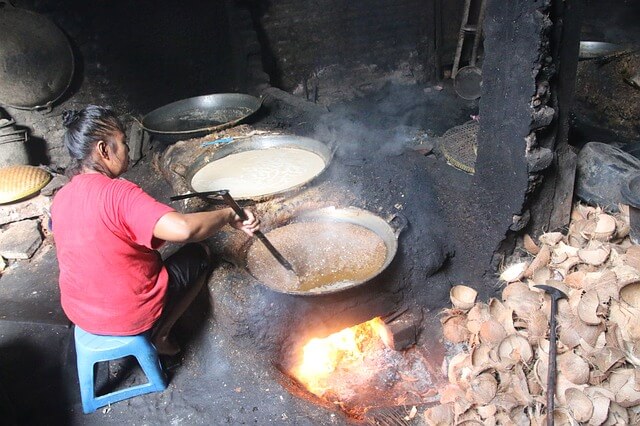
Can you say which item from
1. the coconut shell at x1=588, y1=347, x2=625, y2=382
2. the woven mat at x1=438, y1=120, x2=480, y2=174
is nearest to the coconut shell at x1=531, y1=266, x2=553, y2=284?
the coconut shell at x1=588, y1=347, x2=625, y2=382

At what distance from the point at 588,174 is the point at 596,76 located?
1.78 meters

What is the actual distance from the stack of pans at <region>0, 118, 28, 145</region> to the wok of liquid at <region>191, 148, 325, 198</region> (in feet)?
9.20

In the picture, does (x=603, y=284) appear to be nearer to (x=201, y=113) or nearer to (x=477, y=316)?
(x=477, y=316)

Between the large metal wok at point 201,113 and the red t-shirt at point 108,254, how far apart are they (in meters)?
2.19

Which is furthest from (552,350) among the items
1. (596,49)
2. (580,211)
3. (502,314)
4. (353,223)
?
(596,49)

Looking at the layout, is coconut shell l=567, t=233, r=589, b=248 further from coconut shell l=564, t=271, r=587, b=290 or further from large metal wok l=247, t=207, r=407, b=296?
large metal wok l=247, t=207, r=407, b=296

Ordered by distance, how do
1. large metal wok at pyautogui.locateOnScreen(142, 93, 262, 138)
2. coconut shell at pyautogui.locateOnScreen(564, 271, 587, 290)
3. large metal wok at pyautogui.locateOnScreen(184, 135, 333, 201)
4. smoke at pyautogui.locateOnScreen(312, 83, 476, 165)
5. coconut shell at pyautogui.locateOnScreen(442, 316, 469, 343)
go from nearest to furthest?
coconut shell at pyautogui.locateOnScreen(564, 271, 587, 290), coconut shell at pyautogui.locateOnScreen(442, 316, 469, 343), large metal wok at pyautogui.locateOnScreen(184, 135, 333, 201), smoke at pyautogui.locateOnScreen(312, 83, 476, 165), large metal wok at pyautogui.locateOnScreen(142, 93, 262, 138)

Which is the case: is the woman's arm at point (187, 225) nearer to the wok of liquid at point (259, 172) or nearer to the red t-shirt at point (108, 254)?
the red t-shirt at point (108, 254)

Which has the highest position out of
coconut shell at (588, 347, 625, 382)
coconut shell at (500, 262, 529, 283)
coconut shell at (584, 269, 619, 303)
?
coconut shell at (584, 269, 619, 303)

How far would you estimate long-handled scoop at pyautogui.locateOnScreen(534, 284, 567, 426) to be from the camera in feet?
7.85

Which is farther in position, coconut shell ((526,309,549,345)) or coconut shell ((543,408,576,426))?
coconut shell ((526,309,549,345))

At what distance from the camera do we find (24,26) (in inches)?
208

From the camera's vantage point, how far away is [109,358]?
99.4 inches

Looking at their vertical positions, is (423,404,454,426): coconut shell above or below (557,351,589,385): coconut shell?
below
